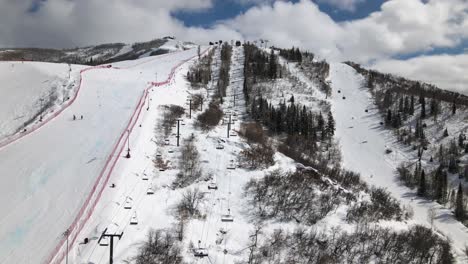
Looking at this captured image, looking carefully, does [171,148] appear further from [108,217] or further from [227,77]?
[227,77]

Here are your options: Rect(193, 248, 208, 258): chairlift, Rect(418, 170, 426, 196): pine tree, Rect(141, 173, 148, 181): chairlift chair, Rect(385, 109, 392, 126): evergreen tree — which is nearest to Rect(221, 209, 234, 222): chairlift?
Rect(193, 248, 208, 258): chairlift

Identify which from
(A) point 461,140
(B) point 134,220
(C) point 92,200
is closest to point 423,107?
(A) point 461,140

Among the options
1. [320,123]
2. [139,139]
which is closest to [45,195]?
[139,139]

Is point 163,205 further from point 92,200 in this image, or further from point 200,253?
point 200,253

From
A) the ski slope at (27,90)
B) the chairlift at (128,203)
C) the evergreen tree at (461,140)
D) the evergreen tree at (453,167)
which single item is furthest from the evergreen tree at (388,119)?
the chairlift at (128,203)

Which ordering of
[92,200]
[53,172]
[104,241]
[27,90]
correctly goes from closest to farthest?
[104,241], [92,200], [53,172], [27,90]
